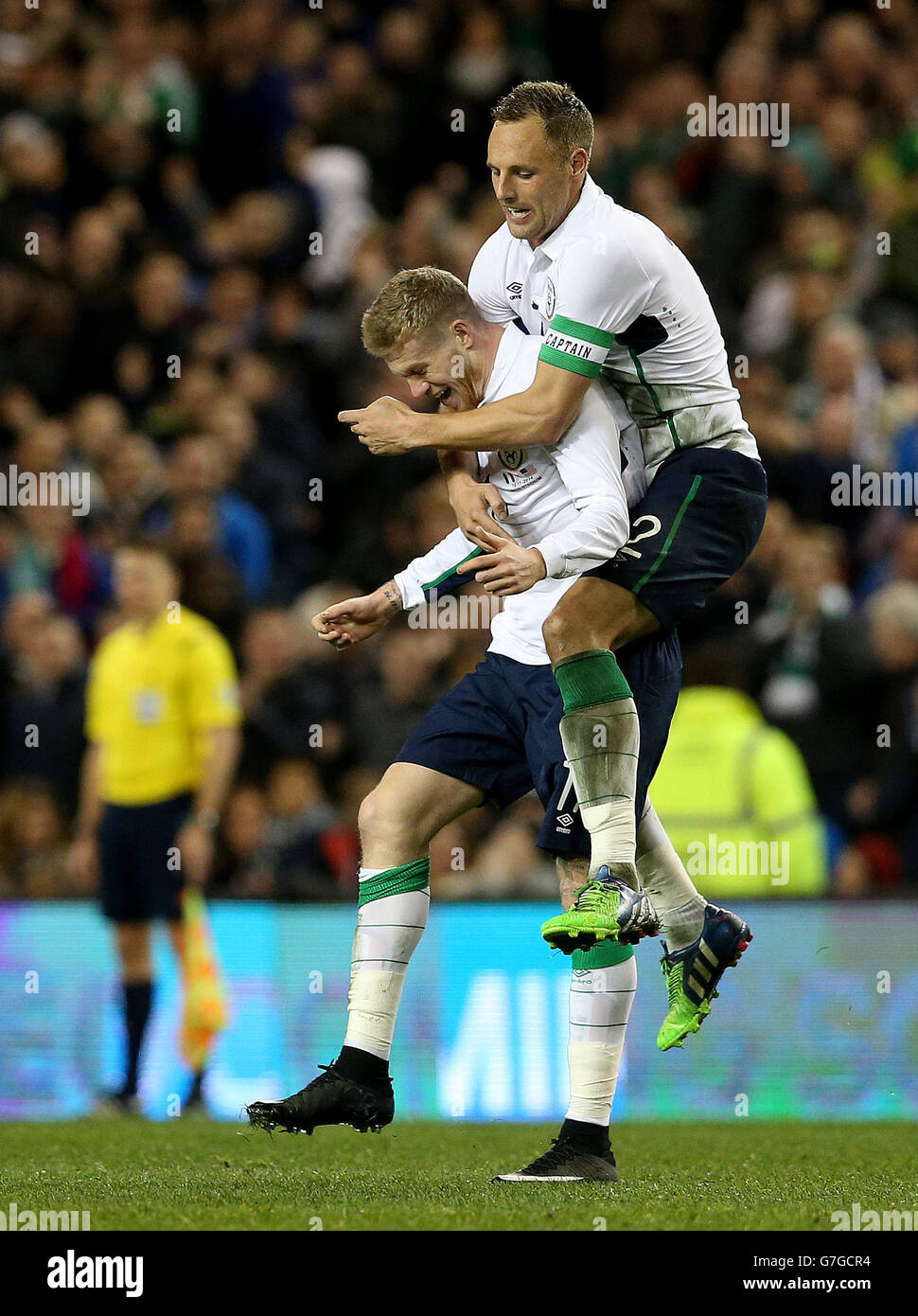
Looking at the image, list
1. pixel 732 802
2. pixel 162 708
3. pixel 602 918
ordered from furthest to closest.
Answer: pixel 162 708 → pixel 732 802 → pixel 602 918

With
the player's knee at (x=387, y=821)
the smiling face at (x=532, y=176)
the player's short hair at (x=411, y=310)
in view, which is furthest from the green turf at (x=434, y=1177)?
the smiling face at (x=532, y=176)

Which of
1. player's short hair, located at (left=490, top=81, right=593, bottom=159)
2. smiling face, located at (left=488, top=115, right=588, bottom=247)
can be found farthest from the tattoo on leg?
player's short hair, located at (left=490, top=81, right=593, bottom=159)

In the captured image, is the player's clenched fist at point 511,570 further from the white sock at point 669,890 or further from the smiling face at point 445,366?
the white sock at point 669,890

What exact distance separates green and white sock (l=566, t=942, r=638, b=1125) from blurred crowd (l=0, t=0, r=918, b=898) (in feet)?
11.6

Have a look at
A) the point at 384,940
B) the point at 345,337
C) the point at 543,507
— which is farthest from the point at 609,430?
the point at 345,337

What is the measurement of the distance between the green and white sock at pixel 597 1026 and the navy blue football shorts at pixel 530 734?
1.09ft

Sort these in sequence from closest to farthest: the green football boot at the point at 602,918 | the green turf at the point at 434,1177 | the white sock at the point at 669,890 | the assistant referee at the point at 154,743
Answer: the green turf at the point at 434,1177
the green football boot at the point at 602,918
the white sock at the point at 669,890
the assistant referee at the point at 154,743

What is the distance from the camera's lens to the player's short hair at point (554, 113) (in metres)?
5.30

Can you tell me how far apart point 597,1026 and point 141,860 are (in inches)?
165

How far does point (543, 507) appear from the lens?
18.1 feet

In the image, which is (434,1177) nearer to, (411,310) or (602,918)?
(602,918)

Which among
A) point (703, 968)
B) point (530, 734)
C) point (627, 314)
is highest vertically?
point (627, 314)

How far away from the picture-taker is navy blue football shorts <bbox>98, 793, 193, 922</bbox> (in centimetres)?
914
